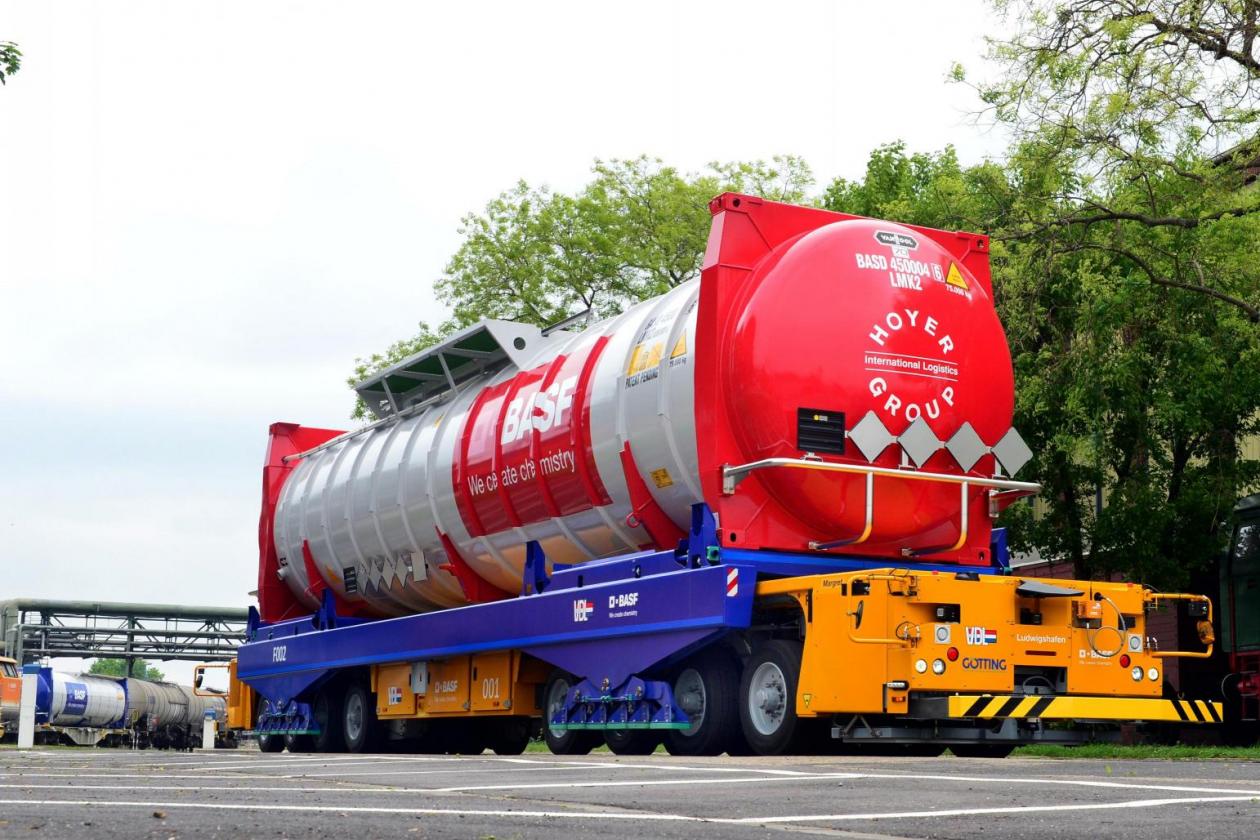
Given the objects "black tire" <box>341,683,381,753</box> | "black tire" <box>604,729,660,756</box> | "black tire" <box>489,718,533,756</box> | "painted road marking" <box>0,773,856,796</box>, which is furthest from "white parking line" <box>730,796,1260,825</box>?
"black tire" <box>341,683,381,753</box>

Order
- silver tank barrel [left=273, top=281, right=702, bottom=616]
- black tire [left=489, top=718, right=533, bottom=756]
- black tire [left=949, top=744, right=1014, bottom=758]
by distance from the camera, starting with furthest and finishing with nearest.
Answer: black tire [left=489, top=718, right=533, bottom=756] < black tire [left=949, top=744, right=1014, bottom=758] < silver tank barrel [left=273, top=281, right=702, bottom=616]

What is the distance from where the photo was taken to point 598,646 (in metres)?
13.9

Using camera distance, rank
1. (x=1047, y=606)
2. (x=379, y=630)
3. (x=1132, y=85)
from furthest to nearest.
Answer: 1. (x=1132, y=85)
2. (x=379, y=630)
3. (x=1047, y=606)

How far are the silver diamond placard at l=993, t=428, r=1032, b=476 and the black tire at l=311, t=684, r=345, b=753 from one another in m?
9.96

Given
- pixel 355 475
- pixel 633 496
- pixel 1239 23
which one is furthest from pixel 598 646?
pixel 1239 23

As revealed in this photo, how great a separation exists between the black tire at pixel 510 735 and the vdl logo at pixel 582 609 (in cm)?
505

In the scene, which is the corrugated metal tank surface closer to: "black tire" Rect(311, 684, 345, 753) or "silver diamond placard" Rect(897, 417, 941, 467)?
"black tire" Rect(311, 684, 345, 753)

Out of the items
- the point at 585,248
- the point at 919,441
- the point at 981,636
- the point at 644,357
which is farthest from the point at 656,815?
the point at 585,248

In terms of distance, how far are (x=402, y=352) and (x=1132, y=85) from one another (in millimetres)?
25008

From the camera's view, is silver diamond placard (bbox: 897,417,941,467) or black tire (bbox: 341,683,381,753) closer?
silver diamond placard (bbox: 897,417,941,467)

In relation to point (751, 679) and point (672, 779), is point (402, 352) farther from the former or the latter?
point (672, 779)

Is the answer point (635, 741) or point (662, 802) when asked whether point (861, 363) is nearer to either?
point (635, 741)

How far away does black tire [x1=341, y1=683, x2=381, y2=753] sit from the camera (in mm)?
19469

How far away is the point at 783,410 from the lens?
488 inches
